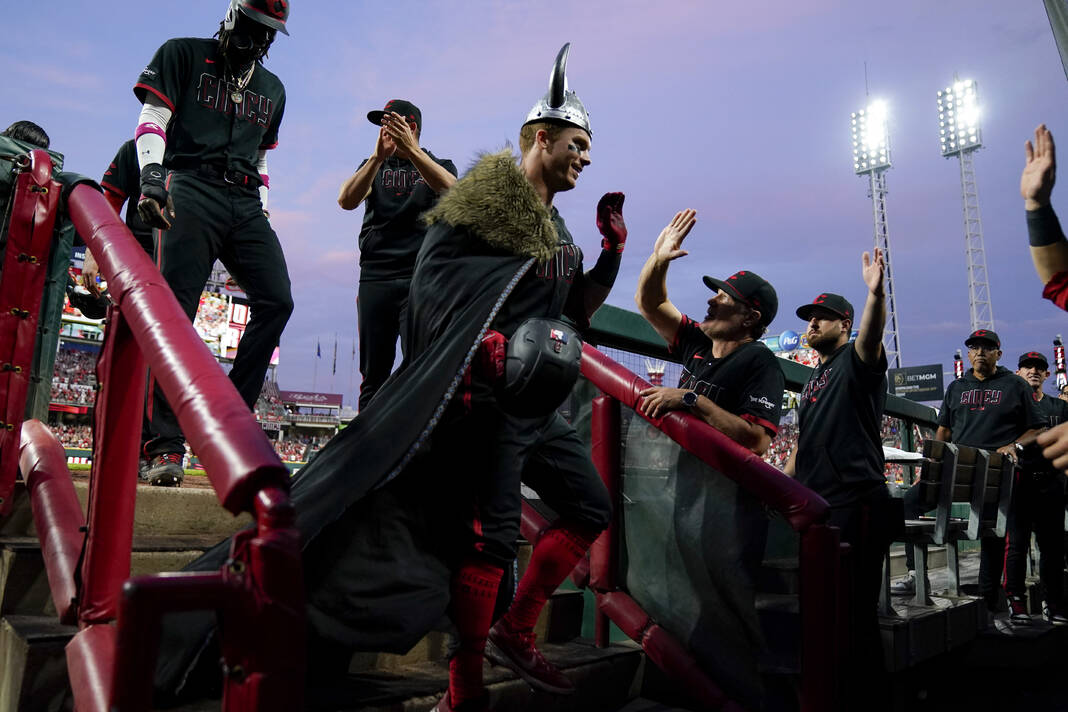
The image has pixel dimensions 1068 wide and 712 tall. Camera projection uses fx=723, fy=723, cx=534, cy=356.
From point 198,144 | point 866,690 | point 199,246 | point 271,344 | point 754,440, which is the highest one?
point 198,144

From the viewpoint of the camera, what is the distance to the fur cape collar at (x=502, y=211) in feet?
8.45

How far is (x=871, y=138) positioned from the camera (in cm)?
5441

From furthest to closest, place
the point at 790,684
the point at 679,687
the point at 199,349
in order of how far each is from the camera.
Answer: the point at 679,687 < the point at 790,684 < the point at 199,349

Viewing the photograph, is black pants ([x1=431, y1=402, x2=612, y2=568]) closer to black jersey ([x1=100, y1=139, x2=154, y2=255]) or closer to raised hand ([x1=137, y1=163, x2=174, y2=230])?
raised hand ([x1=137, y1=163, x2=174, y2=230])

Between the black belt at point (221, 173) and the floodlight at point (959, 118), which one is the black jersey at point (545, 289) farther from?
the floodlight at point (959, 118)

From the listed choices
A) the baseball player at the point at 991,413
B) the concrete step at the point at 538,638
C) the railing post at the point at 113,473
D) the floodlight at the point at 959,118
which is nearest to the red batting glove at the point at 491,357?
the railing post at the point at 113,473

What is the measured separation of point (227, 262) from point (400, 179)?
1083 millimetres

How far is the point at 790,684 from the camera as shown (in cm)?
311

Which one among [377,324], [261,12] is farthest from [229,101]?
[377,324]

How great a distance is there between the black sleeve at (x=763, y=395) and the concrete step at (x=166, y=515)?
8.03 feet

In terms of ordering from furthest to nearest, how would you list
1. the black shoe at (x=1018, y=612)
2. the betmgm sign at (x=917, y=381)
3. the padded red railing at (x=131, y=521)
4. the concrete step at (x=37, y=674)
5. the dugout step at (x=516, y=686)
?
the betmgm sign at (x=917, y=381), the black shoe at (x=1018, y=612), the dugout step at (x=516, y=686), the concrete step at (x=37, y=674), the padded red railing at (x=131, y=521)

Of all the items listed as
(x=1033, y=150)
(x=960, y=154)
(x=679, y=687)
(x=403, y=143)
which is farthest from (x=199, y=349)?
(x=960, y=154)

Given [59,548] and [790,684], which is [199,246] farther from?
[790,684]

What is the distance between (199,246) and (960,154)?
58.2 m
